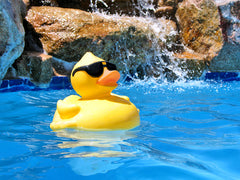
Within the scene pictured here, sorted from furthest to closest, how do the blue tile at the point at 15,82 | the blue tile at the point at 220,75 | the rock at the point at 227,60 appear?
the rock at the point at 227,60 < the blue tile at the point at 220,75 < the blue tile at the point at 15,82

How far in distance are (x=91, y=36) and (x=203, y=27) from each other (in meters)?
4.16

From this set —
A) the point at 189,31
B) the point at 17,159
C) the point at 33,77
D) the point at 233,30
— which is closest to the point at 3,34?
the point at 33,77

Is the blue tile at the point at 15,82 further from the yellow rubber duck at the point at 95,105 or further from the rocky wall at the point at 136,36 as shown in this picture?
the yellow rubber duck at the point at 95,105

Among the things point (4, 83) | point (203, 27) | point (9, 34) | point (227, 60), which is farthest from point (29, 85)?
point (227, 60)

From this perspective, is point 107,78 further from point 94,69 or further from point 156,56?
point 156,56

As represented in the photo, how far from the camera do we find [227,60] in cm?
871

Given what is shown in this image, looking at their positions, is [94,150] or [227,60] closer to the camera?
[94,150]

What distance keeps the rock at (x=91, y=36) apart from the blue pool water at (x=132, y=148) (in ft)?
9.14

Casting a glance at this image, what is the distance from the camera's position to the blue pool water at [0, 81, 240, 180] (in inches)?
60.1

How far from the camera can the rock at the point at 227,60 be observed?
27.9 ft

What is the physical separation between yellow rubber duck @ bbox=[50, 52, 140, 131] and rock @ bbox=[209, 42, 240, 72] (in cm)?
664

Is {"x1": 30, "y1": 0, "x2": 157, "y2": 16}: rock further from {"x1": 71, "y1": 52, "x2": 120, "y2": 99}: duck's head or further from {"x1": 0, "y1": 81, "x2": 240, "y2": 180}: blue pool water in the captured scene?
{"x1": 71, "y1": 52, "x2": 120, "y2": 99}: duck's head

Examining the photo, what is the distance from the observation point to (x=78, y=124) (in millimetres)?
2373

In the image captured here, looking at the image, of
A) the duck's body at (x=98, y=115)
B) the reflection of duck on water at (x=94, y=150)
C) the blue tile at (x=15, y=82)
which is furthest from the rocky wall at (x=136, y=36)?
the reflection of duck on water at (x=94, y=150)
